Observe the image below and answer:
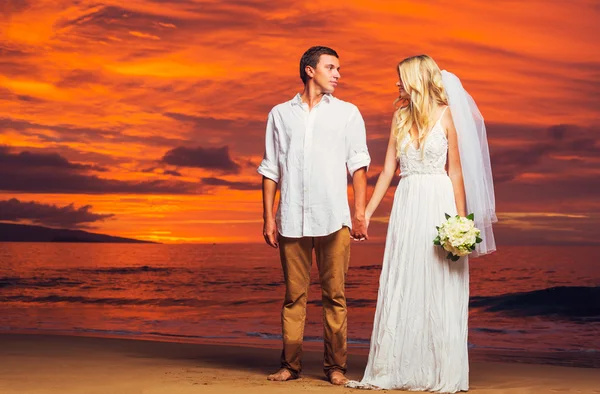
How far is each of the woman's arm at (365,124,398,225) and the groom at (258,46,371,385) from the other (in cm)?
7

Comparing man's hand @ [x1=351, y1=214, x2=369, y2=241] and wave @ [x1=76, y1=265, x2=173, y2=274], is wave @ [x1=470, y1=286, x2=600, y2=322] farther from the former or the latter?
wave @ [x1=76, y1=265, x2=173, y2=274]

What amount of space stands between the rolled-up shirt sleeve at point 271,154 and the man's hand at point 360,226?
0.64 meters

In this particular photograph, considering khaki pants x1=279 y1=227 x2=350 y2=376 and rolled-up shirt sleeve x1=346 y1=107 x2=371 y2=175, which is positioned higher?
→ rolled-up shirt sleeve x1=346 y1=107 x2=371 y2=175

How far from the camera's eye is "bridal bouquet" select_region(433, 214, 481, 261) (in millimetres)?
4887

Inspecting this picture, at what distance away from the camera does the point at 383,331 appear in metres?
5.21

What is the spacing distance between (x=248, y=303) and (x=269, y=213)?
13.1 m

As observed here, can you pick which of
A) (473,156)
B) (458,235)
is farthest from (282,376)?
(473,156)

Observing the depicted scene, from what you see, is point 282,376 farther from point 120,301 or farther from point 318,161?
point 120,301

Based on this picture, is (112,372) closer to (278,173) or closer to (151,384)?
(151,384)

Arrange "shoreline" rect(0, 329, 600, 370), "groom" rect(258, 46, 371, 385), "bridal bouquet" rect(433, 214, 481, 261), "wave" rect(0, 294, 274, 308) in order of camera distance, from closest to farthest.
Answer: "bridal bouquet" rect(433, 214, 481, 261) < "groom" rect(258, 46, 371, 385) < "shoreline" rect(0, 329, 600, 370) < "wave" rect(0, 294, 274, 308)

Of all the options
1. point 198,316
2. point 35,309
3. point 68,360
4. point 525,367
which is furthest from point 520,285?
point 68,360

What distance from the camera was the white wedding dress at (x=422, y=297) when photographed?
5.11 m

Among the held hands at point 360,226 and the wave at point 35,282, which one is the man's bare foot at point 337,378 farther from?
the wave at point 35,282

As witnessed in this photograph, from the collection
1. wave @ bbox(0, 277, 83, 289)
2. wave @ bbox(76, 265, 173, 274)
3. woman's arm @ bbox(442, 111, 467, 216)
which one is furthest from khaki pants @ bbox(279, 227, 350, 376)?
wave @ bbox(76, 265, 173, 274)
